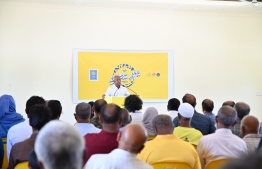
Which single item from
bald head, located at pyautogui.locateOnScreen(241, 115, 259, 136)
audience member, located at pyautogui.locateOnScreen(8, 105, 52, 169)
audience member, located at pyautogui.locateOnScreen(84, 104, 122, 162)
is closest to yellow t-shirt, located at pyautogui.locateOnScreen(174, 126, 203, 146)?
bald head, located at pyautogui.locateOnScreen(241, 115, 259, 136)

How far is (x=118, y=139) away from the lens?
7.29 ft

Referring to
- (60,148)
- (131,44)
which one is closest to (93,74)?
(131,44)

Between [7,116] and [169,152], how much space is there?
8.36 ft

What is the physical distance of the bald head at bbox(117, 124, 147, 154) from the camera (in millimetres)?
2049

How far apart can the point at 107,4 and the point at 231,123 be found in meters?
5.45

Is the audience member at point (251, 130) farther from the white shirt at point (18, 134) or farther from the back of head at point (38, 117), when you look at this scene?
the white shirt at point (18, 134)

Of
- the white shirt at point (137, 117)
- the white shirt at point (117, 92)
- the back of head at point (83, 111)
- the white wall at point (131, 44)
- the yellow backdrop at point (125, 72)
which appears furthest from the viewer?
the yellow backdrop at point (125, 72)

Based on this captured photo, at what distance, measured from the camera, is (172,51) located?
855cm

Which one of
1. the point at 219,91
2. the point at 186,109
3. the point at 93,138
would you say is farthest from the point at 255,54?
the point at 93,138

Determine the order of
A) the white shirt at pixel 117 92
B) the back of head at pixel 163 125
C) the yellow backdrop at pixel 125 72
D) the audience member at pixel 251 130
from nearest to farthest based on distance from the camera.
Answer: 1. the back of head at pixel 163 125
2. the audience member at pixel 251 130
3. the white shirt at pixel 117 92
4. the yellow backdrop at pixel 125 72

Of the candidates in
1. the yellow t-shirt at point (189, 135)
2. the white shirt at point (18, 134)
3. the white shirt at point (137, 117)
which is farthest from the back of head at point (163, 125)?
the white shirt at point (137, 117)

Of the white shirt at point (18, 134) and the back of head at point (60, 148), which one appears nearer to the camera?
the back of head at point (60, 148)

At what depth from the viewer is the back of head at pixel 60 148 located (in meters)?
1.19

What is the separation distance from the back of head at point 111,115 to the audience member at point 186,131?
3.21ft
